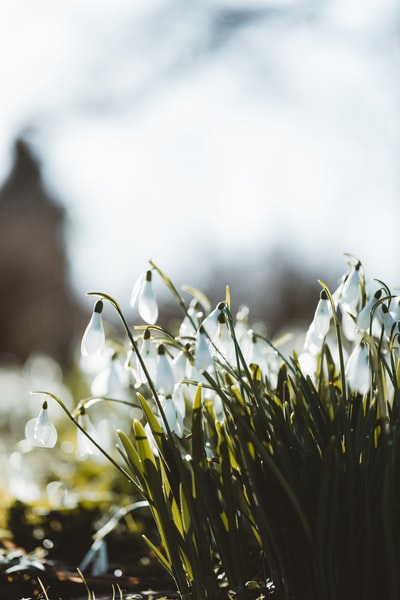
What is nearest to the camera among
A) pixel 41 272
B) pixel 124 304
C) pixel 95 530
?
pixel 95 530

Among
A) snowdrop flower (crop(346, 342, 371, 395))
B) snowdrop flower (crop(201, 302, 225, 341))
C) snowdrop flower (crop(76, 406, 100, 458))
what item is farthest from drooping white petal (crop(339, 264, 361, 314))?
snowdrop flower (crop(76, 406, 100, 458))

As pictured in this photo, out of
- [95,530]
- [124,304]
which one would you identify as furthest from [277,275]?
[95,530]

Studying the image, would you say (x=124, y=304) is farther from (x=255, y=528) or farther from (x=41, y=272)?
A: (x=255, y=528)

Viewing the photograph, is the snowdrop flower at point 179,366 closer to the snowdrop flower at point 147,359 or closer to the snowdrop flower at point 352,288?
the snowdrop flower at point 147,359

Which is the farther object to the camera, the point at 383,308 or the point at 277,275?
the point at 277,275

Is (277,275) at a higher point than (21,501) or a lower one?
higher

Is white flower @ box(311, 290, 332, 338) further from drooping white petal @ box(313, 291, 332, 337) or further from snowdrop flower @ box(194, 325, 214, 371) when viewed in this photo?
snowdrop flower @ box(194, 325, 214, 371)

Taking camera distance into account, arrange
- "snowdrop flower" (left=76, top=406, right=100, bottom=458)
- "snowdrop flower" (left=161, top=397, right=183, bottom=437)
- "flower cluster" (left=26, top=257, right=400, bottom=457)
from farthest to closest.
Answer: "snowdrop flower" (left=76, top=406, right=100, bottom=458), "snowdrop flower" (left=161, top=397, right=183, bottom=437), "flower cluster" (left=26, top=257, right=400, bottom=457)
